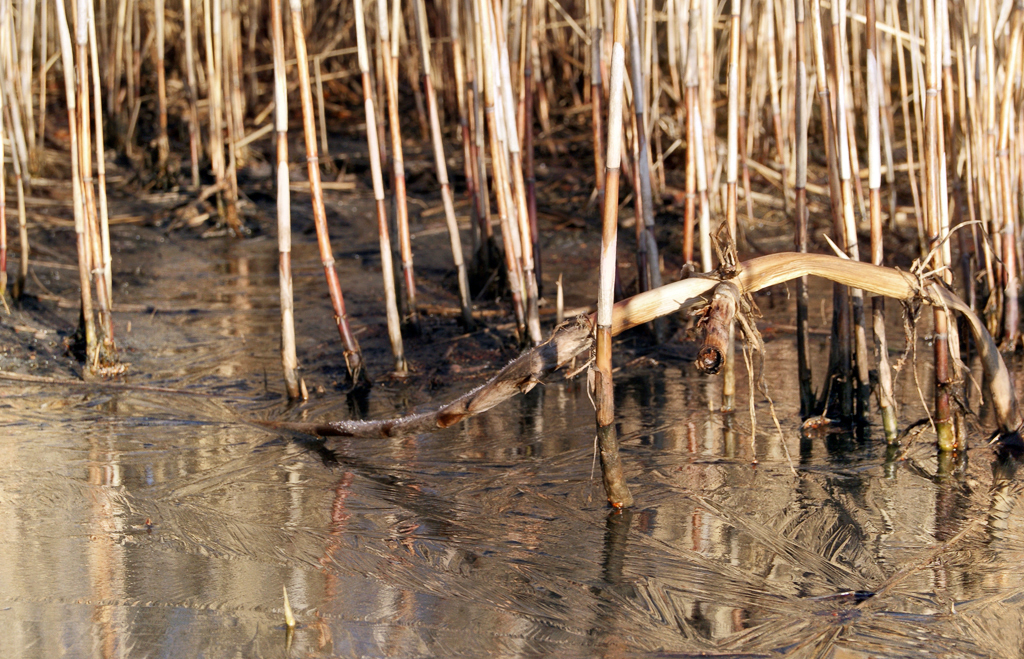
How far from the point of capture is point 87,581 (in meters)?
2.02

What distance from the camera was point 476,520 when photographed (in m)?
2.39

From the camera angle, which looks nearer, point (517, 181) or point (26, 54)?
point (517, 181)

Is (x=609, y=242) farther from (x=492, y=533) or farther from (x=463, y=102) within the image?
(x=463, y=102)

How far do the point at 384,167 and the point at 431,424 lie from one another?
198 inches

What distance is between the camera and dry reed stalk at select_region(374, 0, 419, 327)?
329cm

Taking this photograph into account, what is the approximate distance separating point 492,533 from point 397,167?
1.72m

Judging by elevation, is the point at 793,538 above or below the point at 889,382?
below

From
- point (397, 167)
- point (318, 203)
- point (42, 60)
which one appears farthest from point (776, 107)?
A: point (42, 60)

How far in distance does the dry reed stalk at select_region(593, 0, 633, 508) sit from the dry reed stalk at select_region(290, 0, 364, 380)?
125 centimetres

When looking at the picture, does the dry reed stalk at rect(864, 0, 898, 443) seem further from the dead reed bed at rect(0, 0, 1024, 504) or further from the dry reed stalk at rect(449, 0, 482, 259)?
the dry reed stalk at rect(449, 0, 482, 259)

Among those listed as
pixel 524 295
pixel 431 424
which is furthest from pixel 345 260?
pixel 431 424

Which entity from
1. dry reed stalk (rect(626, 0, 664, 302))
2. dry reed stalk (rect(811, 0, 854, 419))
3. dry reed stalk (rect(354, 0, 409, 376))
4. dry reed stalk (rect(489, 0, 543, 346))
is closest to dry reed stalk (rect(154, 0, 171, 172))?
dry reed stalk (rect(354, 0, 409, 376))

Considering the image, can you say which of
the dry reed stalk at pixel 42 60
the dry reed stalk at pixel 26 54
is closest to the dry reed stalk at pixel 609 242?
the dry reed stalk at pixel 26 54

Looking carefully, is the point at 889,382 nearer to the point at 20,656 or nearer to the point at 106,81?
the point at 20,656
